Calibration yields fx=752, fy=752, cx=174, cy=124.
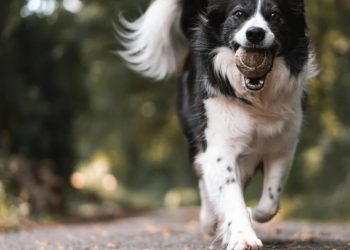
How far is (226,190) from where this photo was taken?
17.2ft

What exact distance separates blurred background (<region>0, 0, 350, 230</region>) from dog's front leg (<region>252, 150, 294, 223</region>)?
3957 millimetres

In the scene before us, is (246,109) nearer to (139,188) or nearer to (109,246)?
(109,246)

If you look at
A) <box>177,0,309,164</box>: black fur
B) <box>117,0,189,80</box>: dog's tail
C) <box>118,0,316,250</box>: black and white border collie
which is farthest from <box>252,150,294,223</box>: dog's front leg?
<box>117,0,189,80</box>: dog's tail

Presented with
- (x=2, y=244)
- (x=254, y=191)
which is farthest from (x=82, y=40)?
(x=2, y=244)

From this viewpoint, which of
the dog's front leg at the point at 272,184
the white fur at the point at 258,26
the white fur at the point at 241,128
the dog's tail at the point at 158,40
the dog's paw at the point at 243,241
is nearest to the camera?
the dog's paw at the point at 243,241

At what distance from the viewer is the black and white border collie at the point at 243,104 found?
4.93m

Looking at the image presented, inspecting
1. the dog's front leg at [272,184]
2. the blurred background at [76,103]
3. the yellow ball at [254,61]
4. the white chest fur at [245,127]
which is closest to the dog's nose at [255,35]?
the yellow ball at [254,61]

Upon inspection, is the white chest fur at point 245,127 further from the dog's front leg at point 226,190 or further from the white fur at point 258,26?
the white fur at point 258,26

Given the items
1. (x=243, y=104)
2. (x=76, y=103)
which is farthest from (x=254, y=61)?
(x=76, y=103)

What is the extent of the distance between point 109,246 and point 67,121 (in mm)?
5951

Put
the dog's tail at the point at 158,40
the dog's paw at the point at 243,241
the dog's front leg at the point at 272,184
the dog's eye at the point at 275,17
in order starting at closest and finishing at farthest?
1. the dog's paw at the point at 243,241
2. the dog's eye at the point at 275,17
3. the dog's front leg at the point at 272,184
4. the dog's tail at the point at 158,40

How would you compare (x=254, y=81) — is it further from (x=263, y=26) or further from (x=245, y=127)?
(x=263, y=26)

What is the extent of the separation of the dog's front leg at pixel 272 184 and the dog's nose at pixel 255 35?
1133 mm

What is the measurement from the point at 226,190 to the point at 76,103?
22.3ft
